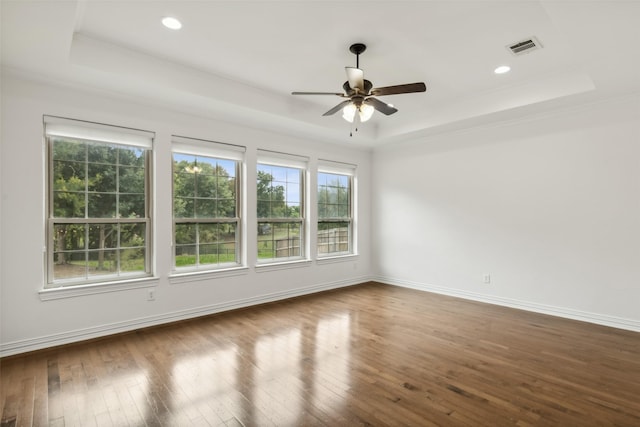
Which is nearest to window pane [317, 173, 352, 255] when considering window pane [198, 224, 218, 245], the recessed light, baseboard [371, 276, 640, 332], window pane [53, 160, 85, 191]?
baseboard [371, 276, 640, 332]

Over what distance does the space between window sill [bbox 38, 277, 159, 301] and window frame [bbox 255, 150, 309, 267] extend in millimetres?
1549

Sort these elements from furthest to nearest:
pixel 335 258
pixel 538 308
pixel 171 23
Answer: pixel 335 258 < pixel 538 308 < pixel 171 23

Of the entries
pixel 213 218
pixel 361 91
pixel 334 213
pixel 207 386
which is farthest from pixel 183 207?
pixel 334 213

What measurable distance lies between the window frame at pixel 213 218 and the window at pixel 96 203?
0.29 meters

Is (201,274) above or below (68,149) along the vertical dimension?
A: below

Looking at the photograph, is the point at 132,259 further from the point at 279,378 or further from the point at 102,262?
the point at 279,378

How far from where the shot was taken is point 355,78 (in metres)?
3.01

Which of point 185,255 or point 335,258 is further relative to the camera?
point 335,258

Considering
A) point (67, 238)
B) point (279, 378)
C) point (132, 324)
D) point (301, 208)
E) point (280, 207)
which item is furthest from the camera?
point (301, 208)

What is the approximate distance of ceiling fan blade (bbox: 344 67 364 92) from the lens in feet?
9.59

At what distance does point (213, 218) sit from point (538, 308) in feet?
15.3

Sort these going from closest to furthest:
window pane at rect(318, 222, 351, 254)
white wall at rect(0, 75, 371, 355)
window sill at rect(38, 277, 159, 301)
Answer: white wall at rect(0, 75, 371, 355), window sill at rect(38, 277, 159, 301), window pane at rect(318, 222, 351, 254)

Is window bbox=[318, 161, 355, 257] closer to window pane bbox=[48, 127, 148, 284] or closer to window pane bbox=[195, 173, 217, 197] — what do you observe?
window pane bbox=[195, 173, 217, 197]

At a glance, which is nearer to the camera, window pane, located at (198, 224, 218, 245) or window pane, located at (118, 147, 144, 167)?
window pane, located at (118, 147, 144, 167)
